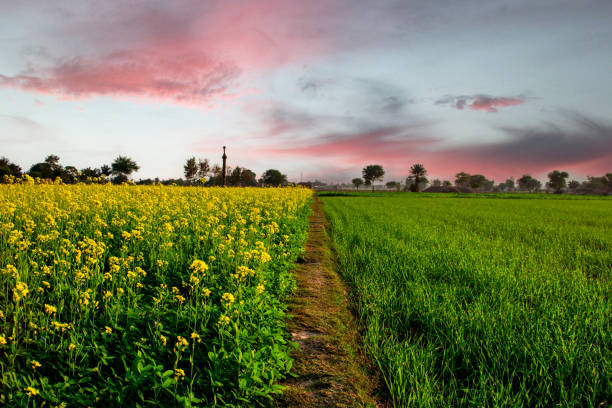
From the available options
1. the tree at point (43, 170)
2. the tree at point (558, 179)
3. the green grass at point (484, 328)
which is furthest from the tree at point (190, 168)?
the tree at point (558, 179)

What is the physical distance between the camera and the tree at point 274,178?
141 metres

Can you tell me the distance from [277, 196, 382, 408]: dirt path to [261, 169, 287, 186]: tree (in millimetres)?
133724

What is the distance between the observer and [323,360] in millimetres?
2914

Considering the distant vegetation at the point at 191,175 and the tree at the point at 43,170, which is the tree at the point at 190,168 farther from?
the tree at the point at 43,170

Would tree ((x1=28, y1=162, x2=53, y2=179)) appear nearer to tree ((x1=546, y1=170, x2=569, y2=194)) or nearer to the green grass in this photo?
the green grass

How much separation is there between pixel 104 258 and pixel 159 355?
2621 mm

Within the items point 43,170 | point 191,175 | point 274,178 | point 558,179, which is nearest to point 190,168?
point 191,175

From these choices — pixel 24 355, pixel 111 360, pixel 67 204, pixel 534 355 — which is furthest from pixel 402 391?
pixel 67 204

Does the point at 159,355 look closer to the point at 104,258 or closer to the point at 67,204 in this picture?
the point at 104,258

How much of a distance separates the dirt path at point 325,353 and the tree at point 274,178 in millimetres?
133724

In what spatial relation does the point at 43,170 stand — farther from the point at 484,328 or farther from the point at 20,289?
the point at 484,328

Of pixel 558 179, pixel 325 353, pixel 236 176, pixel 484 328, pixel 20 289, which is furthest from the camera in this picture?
pixel 558 179

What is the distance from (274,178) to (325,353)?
141652mm

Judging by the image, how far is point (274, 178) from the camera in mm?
143125
